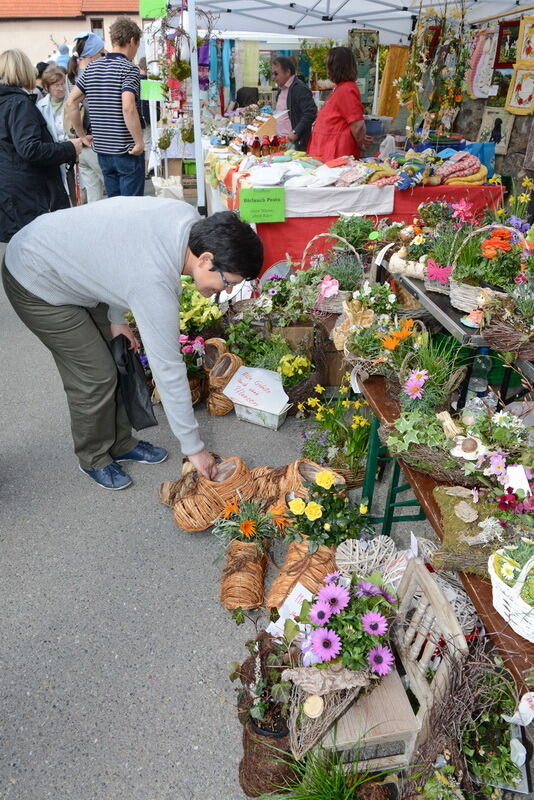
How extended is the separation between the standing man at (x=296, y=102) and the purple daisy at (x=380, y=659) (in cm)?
540

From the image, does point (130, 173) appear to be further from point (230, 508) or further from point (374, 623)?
point (374, 623)

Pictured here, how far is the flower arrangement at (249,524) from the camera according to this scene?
231cm

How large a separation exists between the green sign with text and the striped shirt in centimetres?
187

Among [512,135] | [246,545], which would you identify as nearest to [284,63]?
[512,135]

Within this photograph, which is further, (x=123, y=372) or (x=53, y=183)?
(x=53, y=183)

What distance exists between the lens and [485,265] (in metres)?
2.20

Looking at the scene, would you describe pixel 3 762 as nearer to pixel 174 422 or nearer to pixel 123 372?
pixel 174 422

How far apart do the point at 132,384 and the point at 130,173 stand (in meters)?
3.29

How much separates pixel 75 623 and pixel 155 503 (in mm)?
741

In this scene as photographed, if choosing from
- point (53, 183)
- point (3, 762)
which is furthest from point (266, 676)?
point (53, 183)

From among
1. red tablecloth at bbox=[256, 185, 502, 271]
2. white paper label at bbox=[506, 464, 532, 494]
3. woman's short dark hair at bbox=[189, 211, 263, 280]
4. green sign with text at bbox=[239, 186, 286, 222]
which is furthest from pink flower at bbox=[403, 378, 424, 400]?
red tablecloth at bbox=[256, 185, 502, 271]

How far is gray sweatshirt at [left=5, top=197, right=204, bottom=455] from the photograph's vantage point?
6.19 ft

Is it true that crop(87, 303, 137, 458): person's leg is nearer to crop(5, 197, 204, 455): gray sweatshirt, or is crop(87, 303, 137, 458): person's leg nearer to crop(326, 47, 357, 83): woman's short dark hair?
crop(5, 197, 204, 455): gray sweatshirt

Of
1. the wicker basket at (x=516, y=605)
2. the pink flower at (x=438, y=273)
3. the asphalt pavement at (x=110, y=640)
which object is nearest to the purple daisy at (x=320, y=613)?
the wicker basket at (x=516, y=605)
